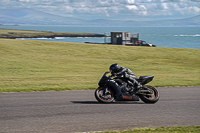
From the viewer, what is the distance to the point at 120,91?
10.8 metres

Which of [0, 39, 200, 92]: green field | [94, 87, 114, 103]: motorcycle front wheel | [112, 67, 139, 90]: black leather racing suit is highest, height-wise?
[112, 67, 139, 90]: black leather racing suit

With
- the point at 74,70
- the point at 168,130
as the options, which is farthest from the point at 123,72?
the point at 74,70

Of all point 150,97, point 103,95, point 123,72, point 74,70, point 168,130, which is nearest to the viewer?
point 168,130

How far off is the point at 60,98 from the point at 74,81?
6.29 m

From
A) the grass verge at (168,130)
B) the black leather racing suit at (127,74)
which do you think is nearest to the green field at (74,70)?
the black leather racing suit at (127,74)

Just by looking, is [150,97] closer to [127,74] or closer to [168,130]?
[127,74]

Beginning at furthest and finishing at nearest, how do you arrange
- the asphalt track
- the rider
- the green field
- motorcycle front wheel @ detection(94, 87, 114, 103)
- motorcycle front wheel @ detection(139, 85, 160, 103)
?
1. the green field
2. motorcycle front wheel @ detection(139, 85, 160, 103)
3. motorcycle front wheel @ detection(94, 87, 114, 103)
4. the rider
5. the asphalt track

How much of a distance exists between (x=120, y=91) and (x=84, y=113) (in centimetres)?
220

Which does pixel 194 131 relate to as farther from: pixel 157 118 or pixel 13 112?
pixel 13 112

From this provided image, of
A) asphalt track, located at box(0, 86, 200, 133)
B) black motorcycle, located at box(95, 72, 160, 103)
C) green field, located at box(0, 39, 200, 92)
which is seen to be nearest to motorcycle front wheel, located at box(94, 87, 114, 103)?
black motorcycle, located at box(95, 72, 160, 103)

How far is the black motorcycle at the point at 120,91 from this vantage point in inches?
424

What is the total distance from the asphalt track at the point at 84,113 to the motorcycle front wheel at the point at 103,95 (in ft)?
0.74

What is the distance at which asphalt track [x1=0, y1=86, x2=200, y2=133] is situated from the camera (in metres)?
7.66

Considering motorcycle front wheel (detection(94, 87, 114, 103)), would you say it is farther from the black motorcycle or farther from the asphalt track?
the asphalt track
